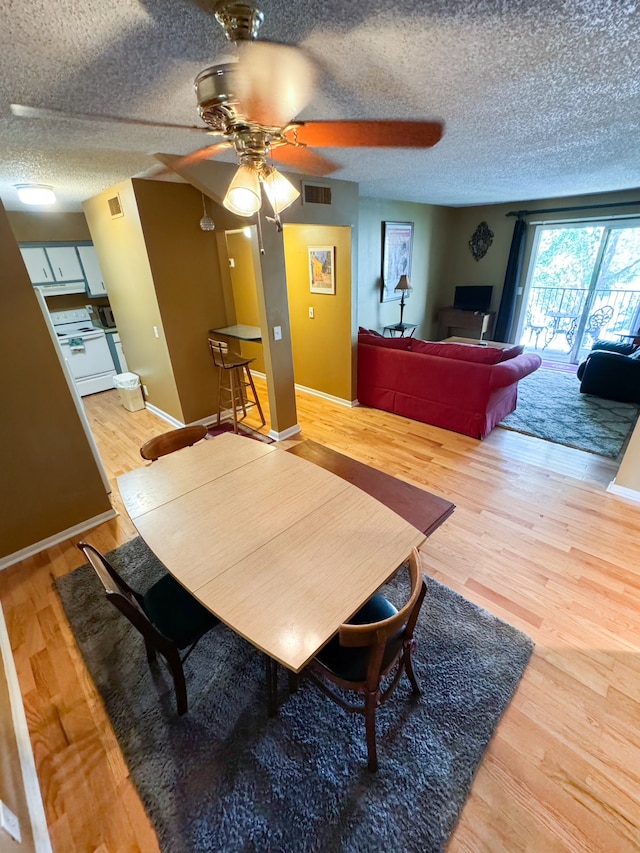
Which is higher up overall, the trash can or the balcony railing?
the balcony railing

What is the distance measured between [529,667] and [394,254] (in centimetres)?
525

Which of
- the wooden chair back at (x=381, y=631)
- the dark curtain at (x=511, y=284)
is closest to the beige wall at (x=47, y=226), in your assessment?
the wooden chair back at (x=381, y=631)

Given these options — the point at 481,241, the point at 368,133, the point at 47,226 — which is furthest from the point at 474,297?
the point at 47,226

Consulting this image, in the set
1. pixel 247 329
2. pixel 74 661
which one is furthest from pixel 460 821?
pixel 247 329

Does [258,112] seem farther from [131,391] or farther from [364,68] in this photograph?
[131,391]

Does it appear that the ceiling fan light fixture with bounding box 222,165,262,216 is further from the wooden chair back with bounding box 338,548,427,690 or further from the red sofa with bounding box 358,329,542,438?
the red sofa with bounding box 358,329,542,438

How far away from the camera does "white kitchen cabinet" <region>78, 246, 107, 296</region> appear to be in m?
5.07

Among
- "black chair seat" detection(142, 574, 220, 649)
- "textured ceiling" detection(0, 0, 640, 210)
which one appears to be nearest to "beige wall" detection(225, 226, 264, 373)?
"textured ceiling" detection(0, 0, 640, 210)

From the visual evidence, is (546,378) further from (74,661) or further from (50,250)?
(50,250)

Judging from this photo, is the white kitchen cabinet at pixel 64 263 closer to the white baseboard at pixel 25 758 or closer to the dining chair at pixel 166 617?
the white baseboard at pixel 25 758

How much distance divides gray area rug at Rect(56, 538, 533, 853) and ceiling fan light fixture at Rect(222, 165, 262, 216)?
2026 mm

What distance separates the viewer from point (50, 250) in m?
4.79

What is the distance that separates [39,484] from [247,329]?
2.38 m

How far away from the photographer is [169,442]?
7.35ft
